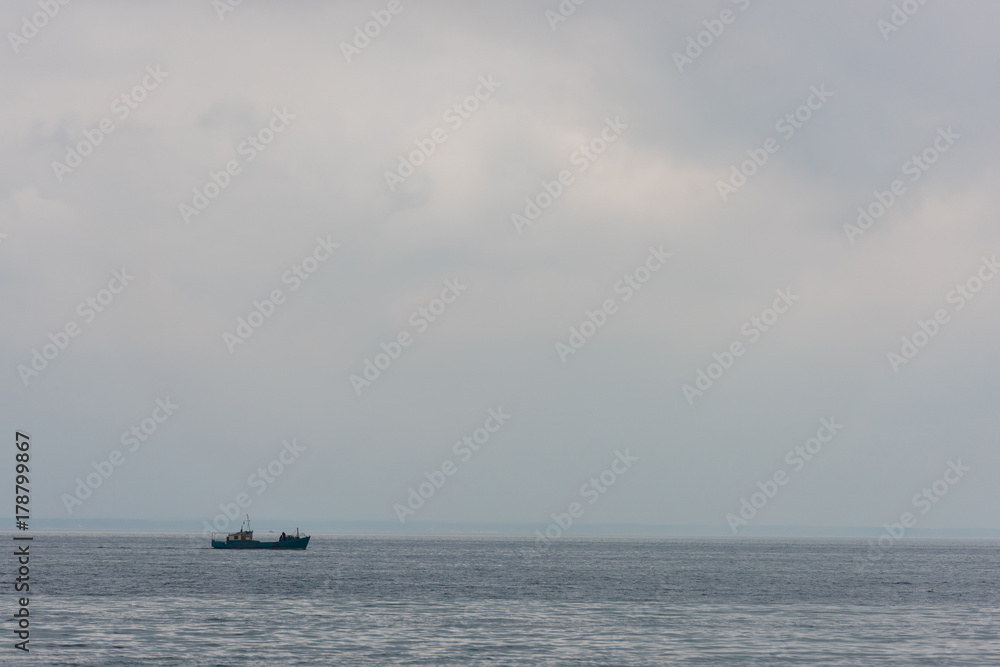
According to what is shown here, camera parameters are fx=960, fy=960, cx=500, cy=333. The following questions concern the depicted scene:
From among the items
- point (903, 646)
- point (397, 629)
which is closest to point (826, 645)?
point (903, 646)

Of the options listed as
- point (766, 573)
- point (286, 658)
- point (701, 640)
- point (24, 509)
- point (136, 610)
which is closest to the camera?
point (24, 509)

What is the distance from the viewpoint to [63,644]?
53969mm

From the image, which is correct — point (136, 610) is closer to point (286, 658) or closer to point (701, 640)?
point (286, 658)

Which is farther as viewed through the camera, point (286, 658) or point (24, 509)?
point (286, 658)

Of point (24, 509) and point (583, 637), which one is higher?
point (24, 509)

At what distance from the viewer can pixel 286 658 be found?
167 ft

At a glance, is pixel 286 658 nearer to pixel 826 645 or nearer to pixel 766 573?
pixel 826 645

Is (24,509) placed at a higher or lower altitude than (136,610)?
higher

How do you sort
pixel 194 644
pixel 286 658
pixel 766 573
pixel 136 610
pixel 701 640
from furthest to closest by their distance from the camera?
pixel 766 573 < pixel 136 610 < pixel 701 640 < pixel 194 644 < pixel 286 658

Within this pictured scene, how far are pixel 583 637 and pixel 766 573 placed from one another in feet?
279

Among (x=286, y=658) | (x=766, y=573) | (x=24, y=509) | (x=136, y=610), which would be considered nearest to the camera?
(x=24, y=509)

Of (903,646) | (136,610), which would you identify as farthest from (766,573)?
(136,610)

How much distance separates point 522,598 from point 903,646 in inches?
1420

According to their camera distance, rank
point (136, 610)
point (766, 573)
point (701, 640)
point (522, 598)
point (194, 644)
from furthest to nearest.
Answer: point (766, 573) < point (522, 598) < point (136, 610) < point (701, 640) < point (194, 644)
